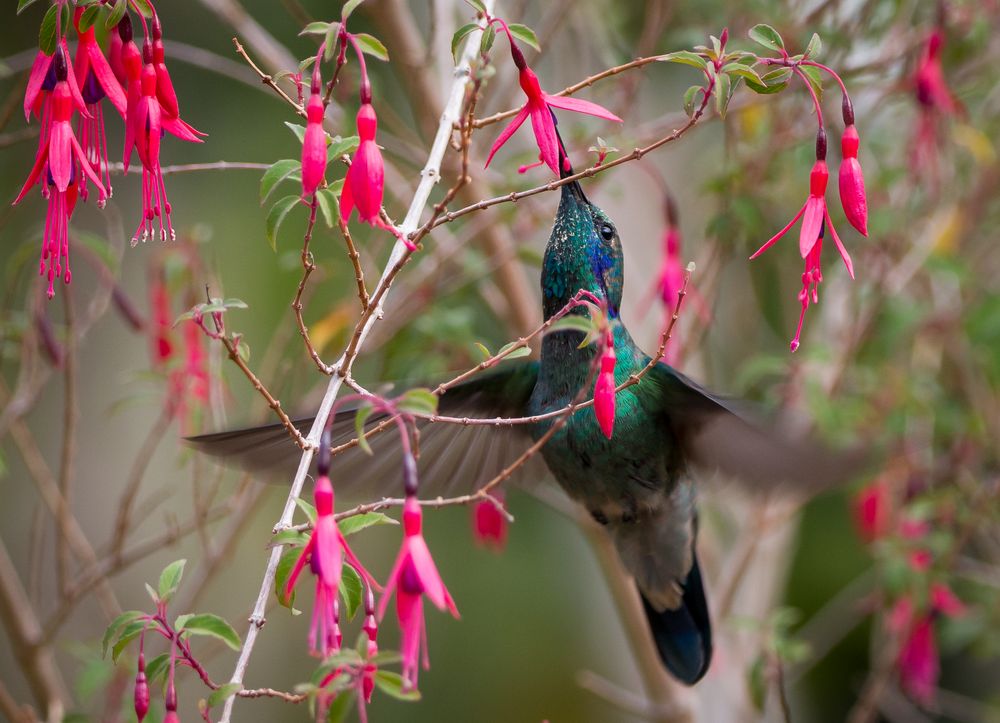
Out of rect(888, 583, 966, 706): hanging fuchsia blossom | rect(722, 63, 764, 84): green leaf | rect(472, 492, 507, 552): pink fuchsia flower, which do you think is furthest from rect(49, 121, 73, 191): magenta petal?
rect(888, 583, 966, 706): hanging fuchsia blossom

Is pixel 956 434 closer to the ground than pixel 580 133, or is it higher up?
closer to the ground

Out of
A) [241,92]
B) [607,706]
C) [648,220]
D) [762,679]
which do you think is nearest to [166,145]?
[241,92]

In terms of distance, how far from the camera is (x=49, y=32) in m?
0.98

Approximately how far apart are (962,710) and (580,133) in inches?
91.8

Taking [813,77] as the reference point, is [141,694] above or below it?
below

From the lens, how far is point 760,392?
299cm

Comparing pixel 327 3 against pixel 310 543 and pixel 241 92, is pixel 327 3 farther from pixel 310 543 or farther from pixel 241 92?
pixel 310 543

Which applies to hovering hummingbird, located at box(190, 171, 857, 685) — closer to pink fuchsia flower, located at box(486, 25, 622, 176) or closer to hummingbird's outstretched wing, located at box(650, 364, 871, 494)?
hummingbird's outstretched wing, located at box(650, 364, 871, 494)

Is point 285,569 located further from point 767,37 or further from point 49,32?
point 767,37

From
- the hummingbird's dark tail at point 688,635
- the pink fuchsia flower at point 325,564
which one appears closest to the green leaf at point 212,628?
the pink fuchsia flower at point 325,564

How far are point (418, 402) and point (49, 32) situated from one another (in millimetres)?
487

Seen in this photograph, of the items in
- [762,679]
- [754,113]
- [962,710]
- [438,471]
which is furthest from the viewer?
[962,710]

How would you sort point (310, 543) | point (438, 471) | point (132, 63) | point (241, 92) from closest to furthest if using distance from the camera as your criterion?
point (310, 543) → point (132, 63) → point (438, 471) → point (241, 92)

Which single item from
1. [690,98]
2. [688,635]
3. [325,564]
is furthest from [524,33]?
[688,635]
